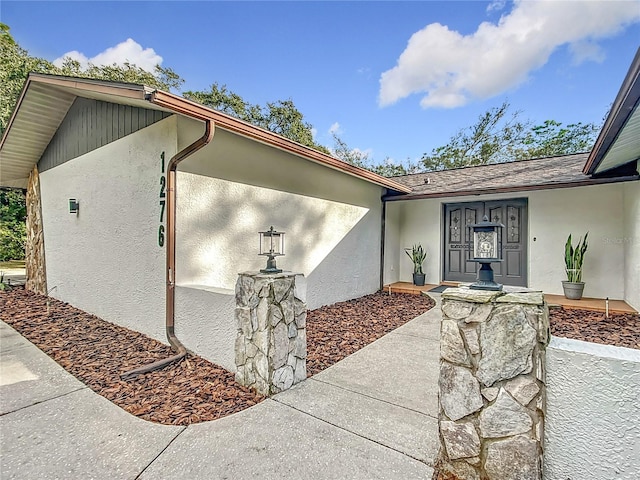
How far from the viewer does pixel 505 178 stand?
706 cm

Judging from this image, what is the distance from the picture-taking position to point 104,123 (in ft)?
16.1

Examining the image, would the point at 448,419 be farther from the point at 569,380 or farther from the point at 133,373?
the point at 133,373

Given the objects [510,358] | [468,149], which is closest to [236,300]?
[510,358]

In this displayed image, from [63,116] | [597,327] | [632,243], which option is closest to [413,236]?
[632,243]

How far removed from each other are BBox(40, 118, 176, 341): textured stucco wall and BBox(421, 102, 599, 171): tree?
17721 mm

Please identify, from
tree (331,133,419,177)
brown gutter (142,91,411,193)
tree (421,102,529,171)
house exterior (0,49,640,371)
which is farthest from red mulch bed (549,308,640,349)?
tree (331,133,419,177)

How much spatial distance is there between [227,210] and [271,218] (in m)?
0.81

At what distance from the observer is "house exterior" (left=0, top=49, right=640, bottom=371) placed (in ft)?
11.9

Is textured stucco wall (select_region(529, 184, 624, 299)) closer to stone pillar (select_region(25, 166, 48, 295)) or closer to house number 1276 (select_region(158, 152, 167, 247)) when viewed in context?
house number 1276 (select_region(158, 152, 167, 247))

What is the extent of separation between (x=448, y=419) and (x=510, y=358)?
0.50m

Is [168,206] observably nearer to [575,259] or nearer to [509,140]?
[575,259]

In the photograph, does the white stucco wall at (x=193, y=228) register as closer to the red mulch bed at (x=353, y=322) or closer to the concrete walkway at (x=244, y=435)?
the red mulch bed at (x=353, y=322)

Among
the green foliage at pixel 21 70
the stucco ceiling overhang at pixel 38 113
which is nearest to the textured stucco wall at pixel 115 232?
the stucco ceiling overhang at pixel 38 113

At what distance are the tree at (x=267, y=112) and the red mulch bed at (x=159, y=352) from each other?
13.0 meters
